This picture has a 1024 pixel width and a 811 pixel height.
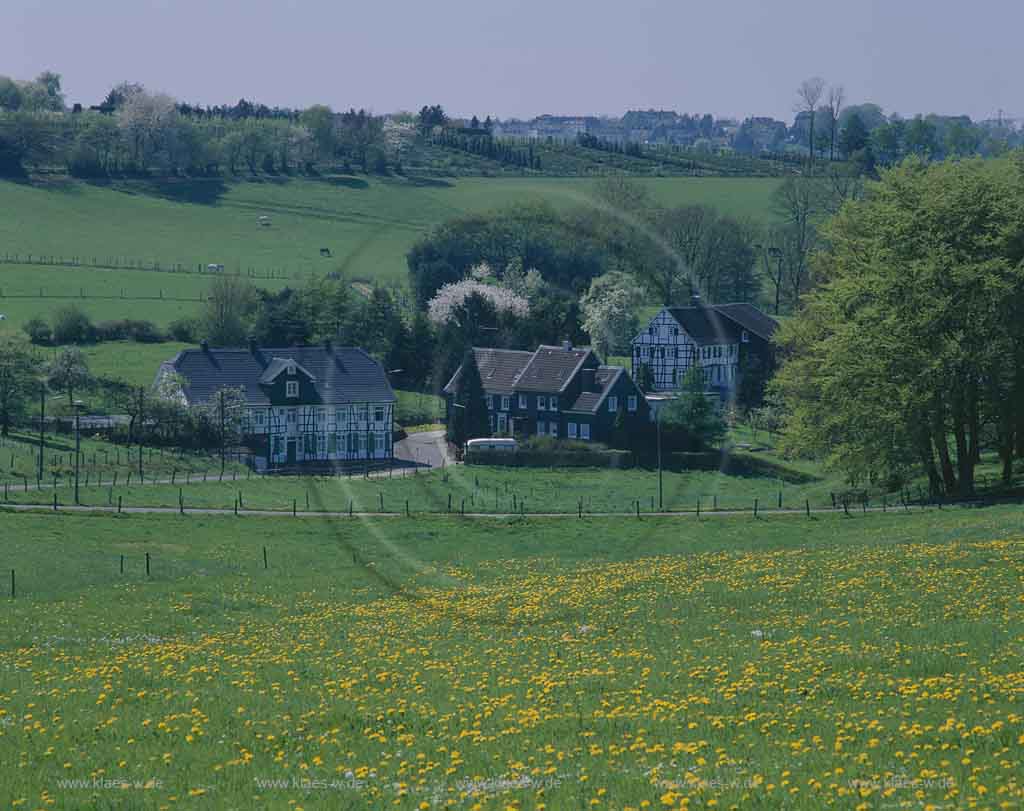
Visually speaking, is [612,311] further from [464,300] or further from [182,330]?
[182,330]

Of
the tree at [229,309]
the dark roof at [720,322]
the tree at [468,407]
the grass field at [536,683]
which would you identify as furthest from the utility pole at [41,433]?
the dark roof at [720,322]

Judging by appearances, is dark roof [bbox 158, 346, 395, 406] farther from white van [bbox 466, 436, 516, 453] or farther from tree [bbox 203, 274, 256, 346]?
tree [bbox 203, 274, 256, 346]

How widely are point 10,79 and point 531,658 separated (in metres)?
190

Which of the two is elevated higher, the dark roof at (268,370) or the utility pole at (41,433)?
the dark roof at (268,370)

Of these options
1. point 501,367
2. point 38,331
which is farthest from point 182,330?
point 501,367

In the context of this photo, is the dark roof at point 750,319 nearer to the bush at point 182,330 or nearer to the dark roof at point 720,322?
the dark roof at point 720,322

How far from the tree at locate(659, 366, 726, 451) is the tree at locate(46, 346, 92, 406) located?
114 feet

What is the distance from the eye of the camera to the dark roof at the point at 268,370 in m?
76.6

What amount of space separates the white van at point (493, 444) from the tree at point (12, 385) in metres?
23.5

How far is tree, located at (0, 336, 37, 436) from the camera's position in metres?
73.3

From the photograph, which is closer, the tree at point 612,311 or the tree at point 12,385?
the tree at point 12,385

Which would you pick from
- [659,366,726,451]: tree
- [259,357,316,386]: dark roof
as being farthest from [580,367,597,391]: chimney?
[259,357,316,386]: dark roof

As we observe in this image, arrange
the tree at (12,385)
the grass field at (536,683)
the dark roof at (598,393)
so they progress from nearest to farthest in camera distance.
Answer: the grass field at (536,683)
the dark roof at (598,393)
the tree at (12,385)

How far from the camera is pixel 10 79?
192000 mm
